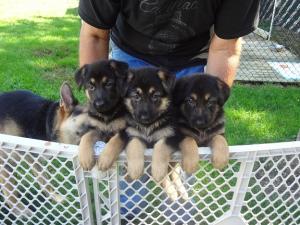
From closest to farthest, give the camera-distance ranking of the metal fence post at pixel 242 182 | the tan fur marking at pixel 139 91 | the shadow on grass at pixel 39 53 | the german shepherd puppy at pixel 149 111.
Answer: the metal fence post at pixel 242 182
the german shepherd puppy at pixel 149 111
the tan fur marking at pixel 139 91
the shadow on grass at pixel 39 53

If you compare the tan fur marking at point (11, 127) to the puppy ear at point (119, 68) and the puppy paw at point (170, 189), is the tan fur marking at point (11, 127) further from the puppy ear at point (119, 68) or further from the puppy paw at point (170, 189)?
the puppy paw at point (170, 189)

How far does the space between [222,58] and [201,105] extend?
0.74 m

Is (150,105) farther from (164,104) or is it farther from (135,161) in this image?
(135,161)

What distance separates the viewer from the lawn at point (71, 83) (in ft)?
17.5

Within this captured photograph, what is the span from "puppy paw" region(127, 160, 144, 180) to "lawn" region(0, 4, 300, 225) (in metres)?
1.42

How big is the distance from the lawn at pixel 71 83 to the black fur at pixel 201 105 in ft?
3.11

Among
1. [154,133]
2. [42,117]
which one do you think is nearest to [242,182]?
[154,133]

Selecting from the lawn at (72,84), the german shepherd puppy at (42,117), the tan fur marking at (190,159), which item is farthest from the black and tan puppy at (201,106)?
the lawn at (72,84)

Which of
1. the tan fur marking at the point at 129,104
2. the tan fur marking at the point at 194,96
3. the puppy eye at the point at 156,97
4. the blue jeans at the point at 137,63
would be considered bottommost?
the blue jeans at the point at 137,63

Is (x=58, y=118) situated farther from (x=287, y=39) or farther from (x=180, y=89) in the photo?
(x=287, y=39)

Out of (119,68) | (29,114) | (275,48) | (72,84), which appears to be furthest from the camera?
(275,48)

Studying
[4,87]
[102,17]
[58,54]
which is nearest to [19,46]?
[58,54]

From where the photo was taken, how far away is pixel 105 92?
3207 mm

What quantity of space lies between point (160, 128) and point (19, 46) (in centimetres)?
562
